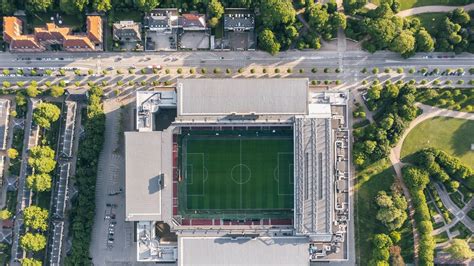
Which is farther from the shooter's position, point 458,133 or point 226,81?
point 458,133

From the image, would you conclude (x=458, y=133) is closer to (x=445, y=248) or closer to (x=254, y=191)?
(x=445, y=248)

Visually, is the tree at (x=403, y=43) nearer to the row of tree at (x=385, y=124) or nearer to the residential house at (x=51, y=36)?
the row of tree at (x=385, y=124)

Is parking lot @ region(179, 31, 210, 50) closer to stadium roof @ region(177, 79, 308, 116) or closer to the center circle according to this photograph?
stadium roof @ region(177, 79, 308, 116)

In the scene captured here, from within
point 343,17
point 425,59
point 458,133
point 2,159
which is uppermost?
point 343,17

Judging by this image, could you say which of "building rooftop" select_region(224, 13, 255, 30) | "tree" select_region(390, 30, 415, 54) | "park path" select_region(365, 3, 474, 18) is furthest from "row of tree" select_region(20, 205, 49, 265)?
"park path" select_region(365, 3, 474, 18)

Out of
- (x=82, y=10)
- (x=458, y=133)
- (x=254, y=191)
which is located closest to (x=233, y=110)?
(x=254, y=191)

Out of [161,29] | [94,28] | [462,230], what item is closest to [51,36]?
[94,28]

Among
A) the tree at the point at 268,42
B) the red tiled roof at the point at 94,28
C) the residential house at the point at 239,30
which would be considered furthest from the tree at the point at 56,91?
the tree at the point at 268,42
